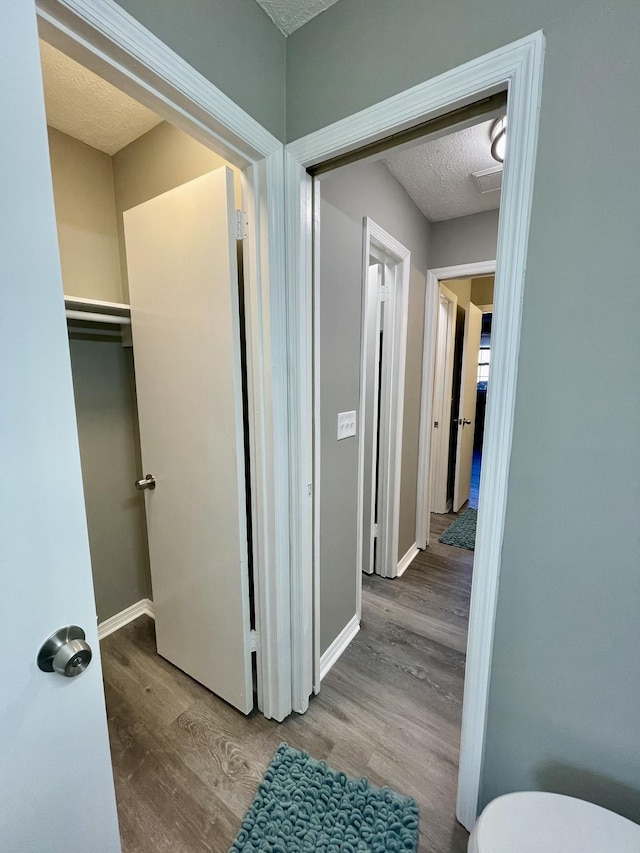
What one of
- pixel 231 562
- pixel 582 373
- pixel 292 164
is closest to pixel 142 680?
pixel 231 562

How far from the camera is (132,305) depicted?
1544mm

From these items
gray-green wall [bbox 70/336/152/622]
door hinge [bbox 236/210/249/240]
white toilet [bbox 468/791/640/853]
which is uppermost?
door hinge [bbox 236/210/249/240]

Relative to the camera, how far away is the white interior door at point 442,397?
3184 millimetres

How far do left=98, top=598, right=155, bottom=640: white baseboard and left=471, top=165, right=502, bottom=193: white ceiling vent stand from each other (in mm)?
3140

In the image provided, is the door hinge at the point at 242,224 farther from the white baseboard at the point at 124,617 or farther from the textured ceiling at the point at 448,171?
the white baseboard at the point at 124,617

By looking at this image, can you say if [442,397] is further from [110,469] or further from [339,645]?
[110,469]

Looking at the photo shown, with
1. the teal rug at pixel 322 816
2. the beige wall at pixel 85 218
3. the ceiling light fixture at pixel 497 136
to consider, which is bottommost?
the teal rug at pixel 322 816

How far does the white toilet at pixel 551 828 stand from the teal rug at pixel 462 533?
84.2 inches

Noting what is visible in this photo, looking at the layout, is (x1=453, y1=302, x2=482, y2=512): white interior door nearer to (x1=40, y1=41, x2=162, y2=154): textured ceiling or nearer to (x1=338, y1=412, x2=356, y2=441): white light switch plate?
(x1=338, y1=412, x2=356, y2=441): white light switch plate

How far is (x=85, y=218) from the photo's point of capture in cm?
174

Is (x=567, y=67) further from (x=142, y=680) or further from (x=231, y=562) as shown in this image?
(x=142, y=680)

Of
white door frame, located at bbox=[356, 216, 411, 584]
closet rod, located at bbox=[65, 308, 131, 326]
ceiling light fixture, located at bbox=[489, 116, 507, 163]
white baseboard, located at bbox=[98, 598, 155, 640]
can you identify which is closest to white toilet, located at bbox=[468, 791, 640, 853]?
white door frame, located at bbox=[356, 216, 411, 584]

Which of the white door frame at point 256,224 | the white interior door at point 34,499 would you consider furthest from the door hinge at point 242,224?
the white interior door at point 34,499

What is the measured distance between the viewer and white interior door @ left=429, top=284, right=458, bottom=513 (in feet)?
10.4
